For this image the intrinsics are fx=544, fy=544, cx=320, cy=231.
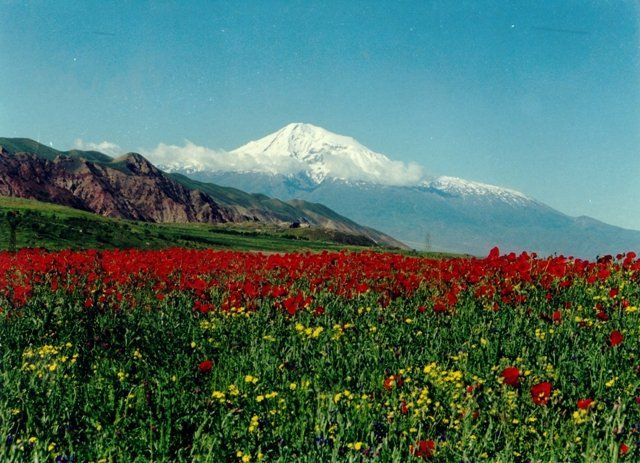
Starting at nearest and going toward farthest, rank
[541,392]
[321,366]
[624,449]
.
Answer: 1. [624,449]
2. [541,392]
3. [321,366]

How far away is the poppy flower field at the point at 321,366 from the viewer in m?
4.74

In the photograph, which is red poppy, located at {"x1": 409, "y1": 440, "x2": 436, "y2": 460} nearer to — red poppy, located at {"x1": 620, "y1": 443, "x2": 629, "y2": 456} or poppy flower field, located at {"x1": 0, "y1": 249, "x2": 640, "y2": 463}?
poppy flower field, located at {"x1": 0, "y1": 249, "x2": 640, "y2": 463}

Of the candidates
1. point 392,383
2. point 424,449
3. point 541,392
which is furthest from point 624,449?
point 392,383

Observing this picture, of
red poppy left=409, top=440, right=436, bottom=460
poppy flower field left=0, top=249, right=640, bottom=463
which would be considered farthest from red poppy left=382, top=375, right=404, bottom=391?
red poppy left=409, top=440, right=436, bottom=460

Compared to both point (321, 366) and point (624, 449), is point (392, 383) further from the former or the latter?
point (624, 449)

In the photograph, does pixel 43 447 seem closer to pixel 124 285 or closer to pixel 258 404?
pixel 258 404

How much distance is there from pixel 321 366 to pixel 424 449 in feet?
8.87

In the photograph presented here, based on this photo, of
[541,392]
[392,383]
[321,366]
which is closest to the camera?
[541,392]

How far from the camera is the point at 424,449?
13.7ft

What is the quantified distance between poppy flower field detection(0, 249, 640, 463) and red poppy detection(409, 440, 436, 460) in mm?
28

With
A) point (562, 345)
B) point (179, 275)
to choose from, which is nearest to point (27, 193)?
point (179, 275)

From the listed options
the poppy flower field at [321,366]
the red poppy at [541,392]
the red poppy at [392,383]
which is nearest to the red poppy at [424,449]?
the poppy flower field at [321,366]

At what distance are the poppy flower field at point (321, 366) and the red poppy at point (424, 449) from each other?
28 mm

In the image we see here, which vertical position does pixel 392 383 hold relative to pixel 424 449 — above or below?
above
